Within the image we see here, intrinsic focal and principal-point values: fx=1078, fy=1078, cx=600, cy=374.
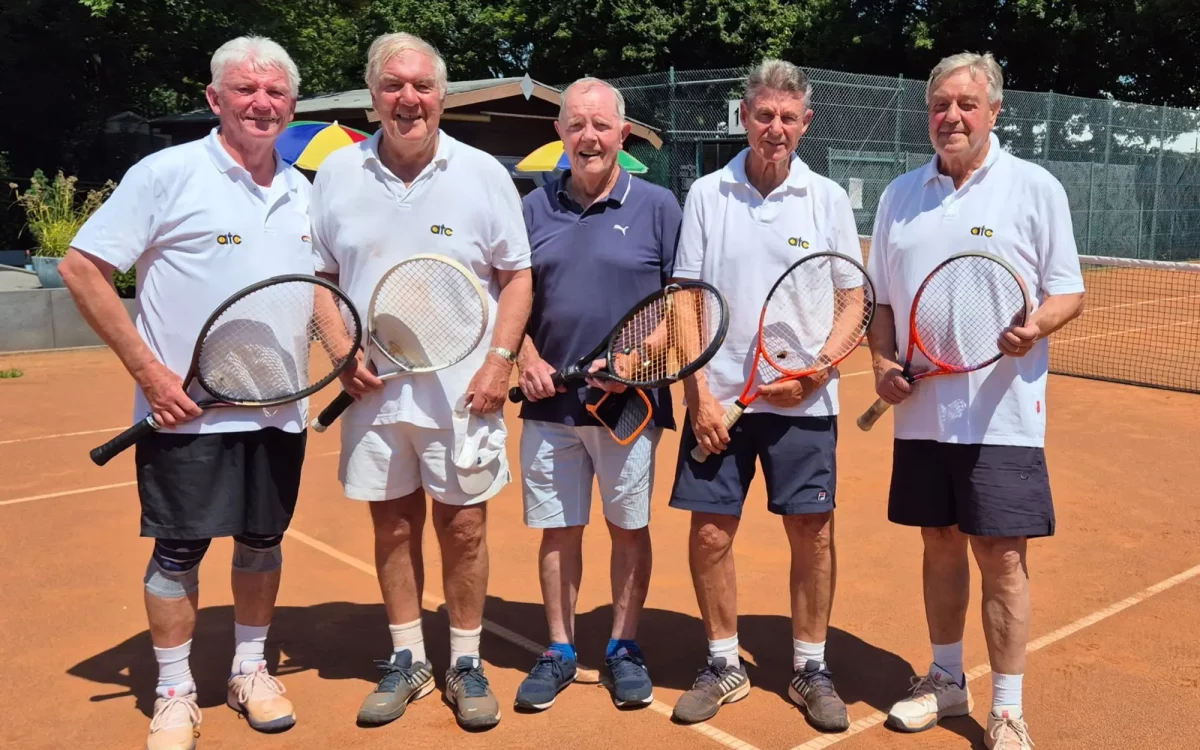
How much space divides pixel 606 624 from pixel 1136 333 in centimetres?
1147

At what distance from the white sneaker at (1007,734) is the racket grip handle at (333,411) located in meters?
2.36

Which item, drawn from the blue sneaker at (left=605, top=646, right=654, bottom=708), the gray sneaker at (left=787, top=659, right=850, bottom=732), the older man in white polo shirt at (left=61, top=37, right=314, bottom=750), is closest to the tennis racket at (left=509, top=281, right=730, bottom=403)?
the older man in white polo shirt at (left=61, top=37, right=314, bottom=750)

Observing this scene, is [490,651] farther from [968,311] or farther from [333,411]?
[968,311]

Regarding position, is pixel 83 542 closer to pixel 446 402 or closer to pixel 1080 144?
pixel 446 402

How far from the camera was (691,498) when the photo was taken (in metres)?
3.69

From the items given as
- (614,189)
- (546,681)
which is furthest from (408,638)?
(614,189)

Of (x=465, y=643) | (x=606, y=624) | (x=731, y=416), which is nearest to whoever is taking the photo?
(x=731, y=416)

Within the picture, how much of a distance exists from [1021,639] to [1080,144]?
19.5m

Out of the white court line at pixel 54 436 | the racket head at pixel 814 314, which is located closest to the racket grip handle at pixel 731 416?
the racket head at pixel 814 314

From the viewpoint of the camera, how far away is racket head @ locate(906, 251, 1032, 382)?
3346 mm

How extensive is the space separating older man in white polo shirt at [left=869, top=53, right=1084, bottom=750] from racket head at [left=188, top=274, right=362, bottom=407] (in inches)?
71.9

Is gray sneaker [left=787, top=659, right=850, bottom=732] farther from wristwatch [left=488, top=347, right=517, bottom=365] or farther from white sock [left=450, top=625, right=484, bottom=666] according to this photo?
wristwatch [left=488, top=347, right=517, bottom=365]

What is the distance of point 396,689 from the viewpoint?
3.74m

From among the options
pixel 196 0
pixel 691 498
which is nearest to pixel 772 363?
pixel 691 498
